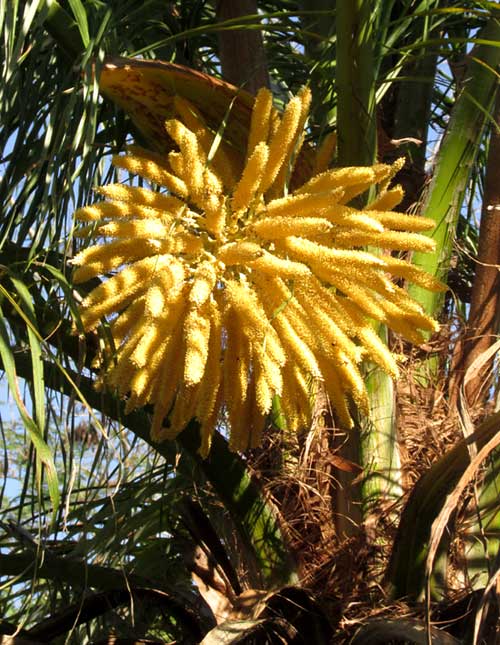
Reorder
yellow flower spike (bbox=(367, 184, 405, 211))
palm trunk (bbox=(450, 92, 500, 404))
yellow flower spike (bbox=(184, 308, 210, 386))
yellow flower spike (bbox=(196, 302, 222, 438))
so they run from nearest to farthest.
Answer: yellow flower spike (bbox=(184, 308, 210, 386))
yellow flower spike (bbox=(196, 302, 222, 438))
yellow flower spike (bbox=(367, 184, 405, 211))
palm trunk (bbox=(450, 92, 500, 404))

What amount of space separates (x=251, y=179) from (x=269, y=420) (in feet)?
3.53

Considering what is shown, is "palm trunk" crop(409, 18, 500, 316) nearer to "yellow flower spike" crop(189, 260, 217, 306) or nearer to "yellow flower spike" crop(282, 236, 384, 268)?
"yellow flower spike" crop(282, 236, 384, 268)

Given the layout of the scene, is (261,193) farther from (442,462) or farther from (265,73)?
(265,73)

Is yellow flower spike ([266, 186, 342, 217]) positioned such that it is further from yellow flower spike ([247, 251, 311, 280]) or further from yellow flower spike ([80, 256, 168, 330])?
yellow flower spike ([80, 256, 168, 330])

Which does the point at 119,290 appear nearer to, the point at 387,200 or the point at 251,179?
the point at 251,179

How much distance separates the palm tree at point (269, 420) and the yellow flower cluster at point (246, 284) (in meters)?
0.15

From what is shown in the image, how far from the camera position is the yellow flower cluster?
7.20 feet

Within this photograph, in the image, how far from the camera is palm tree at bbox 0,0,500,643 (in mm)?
2607

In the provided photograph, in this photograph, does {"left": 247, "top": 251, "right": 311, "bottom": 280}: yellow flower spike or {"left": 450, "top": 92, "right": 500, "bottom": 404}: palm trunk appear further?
{"left": 450, "top": 92, "right": 500, "bottom": 404}: palm trunk

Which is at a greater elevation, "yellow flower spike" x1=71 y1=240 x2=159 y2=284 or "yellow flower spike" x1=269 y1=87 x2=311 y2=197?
"yellow flower spike" x1=269 y1=87 x2=311 y2=197

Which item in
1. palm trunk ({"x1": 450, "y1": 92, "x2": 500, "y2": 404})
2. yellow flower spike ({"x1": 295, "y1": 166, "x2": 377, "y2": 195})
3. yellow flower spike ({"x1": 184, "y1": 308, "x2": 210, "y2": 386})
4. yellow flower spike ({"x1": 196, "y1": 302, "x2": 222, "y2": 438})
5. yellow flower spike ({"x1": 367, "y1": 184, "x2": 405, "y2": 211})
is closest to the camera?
yellow flower spike ({"x1": 184, "y1": 308, "x2": 210, "y2": 386})

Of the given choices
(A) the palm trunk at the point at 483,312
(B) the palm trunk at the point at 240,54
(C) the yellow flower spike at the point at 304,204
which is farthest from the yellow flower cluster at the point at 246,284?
(B) the palm trunk at the point at 240,54

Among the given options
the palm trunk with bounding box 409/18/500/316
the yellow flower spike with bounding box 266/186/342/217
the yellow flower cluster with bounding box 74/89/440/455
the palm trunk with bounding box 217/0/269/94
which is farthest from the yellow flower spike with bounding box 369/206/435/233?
the palm trunk with bounding box 217/0/269/94

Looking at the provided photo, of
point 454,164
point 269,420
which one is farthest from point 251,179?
point 454,164
